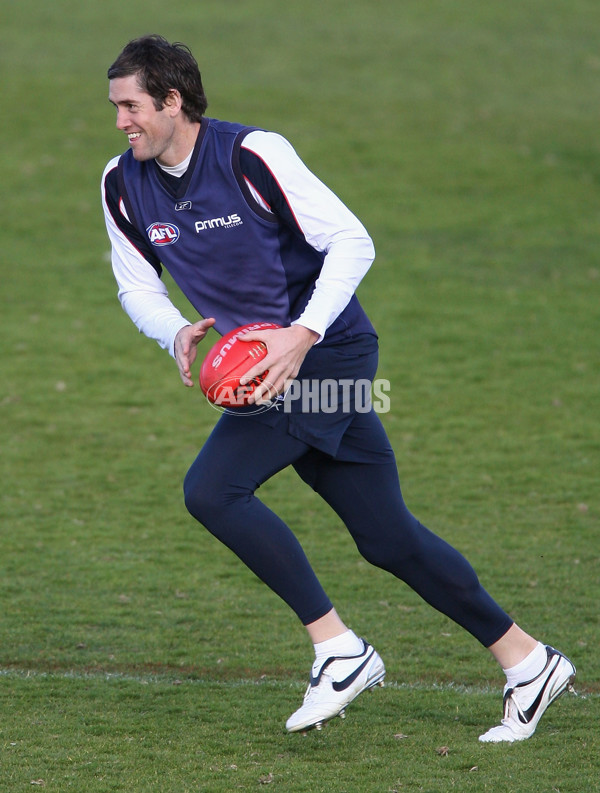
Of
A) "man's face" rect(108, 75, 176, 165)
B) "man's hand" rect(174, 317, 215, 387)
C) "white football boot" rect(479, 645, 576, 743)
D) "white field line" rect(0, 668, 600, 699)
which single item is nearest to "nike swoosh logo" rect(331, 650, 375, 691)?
"white football boot" rect(479, 645, 576, 743)

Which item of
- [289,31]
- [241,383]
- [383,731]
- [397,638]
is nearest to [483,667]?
[397,638]

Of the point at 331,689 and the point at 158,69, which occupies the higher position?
the point at 158,69

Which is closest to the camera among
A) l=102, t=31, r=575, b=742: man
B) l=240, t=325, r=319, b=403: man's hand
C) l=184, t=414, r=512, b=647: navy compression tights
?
l=240, t=325, r=319, b=403: man's hand

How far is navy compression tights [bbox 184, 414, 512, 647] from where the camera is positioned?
362 centimetres

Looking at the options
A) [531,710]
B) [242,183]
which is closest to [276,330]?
[242,183]

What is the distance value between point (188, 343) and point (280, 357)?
385mm

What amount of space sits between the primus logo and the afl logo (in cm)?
10

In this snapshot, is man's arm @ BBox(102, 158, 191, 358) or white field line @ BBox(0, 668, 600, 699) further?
white field line @ BBox(0, 668, 600, 699)

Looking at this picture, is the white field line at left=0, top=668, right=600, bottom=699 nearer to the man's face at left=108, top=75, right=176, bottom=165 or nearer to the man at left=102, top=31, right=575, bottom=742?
the man at left=102, top=31, right=575, bottom=742

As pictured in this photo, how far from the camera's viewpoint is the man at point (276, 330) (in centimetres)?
352

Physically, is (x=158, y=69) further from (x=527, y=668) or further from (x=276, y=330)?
(x=527, y=668)

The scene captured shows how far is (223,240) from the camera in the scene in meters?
3.59

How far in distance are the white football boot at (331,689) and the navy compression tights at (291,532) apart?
7.5 inches

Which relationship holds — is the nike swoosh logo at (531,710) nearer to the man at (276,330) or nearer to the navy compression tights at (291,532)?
the man at (276,330)
